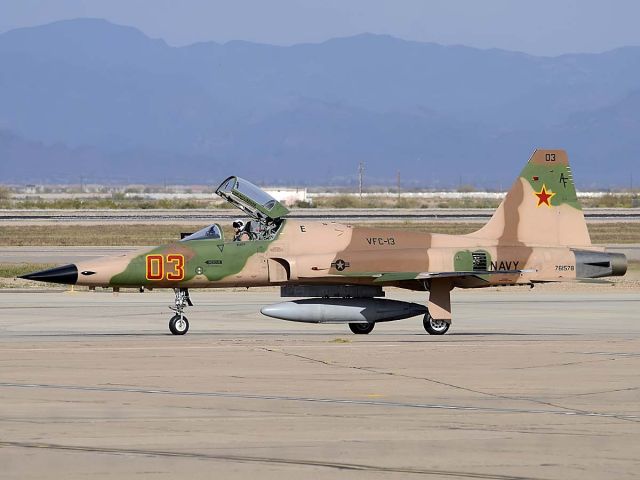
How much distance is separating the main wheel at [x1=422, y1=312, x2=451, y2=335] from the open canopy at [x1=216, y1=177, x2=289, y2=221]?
10.4ft

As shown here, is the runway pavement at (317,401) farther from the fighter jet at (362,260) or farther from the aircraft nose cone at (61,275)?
the aircraft nose cone at (61,275)

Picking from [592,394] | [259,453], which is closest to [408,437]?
[259,453]

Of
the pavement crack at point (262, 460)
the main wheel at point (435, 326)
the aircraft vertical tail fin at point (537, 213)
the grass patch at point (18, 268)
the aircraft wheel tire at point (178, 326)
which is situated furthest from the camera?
the grass patch at point (18, 268)

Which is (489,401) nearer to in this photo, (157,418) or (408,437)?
(408,437)

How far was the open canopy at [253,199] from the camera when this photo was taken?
23656 mm

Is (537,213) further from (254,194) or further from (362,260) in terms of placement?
(254,194)

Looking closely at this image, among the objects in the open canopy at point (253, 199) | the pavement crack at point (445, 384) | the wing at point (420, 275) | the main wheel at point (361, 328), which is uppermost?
the open canopy at point (253, 199)

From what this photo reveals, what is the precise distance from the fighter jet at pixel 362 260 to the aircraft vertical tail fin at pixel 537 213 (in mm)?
18

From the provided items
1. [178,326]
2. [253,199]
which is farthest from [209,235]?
[178,326]

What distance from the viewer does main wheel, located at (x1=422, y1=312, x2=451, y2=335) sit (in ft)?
76.5

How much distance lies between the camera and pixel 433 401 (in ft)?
48.8

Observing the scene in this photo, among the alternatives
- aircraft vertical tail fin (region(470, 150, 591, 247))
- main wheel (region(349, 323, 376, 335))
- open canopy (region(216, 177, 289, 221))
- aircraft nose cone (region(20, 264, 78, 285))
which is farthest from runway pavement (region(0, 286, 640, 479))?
open canopy (region(216, 177, 289, 221))

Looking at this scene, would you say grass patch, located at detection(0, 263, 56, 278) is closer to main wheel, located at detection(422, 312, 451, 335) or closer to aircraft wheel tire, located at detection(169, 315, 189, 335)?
aircraft wheel tire, located at detection(169, 315, 189, 335)

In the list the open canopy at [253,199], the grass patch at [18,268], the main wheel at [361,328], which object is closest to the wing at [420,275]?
the main wheel at [361,328]
